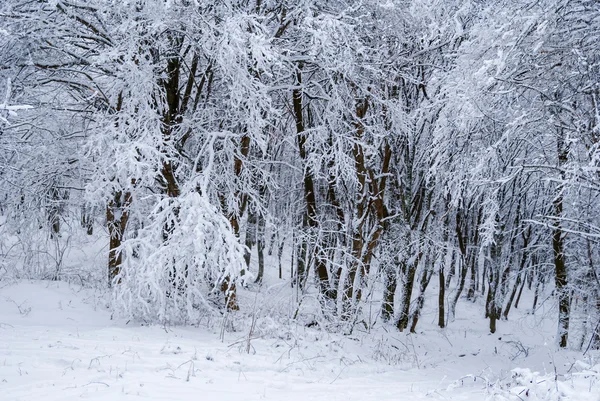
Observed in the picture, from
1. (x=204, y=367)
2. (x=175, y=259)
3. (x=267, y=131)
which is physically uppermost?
(x=267, y=131)

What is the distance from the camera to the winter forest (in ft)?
23.1

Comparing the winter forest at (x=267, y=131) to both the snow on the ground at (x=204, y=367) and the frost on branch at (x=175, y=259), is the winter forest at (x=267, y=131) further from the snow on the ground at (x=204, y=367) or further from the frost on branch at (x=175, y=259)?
the snow on the ground at (x=204, y=367)

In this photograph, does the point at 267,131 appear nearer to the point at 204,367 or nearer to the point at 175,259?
the point at 175,259

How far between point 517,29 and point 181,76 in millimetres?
8547

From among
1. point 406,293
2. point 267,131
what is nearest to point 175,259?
point 267,131

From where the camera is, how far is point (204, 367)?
552 centimetres

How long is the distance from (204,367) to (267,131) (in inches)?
243

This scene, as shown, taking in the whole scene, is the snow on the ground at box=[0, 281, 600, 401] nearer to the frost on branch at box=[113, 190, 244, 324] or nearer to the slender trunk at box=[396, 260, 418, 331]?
the frost on branch at box=[113, 190, 244, 324]

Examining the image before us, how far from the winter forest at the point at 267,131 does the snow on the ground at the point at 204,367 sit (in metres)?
0.24

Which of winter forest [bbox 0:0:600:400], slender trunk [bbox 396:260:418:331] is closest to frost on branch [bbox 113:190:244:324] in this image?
winter forest [bbox 0:0:600:400]

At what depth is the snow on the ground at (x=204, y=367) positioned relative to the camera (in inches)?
172

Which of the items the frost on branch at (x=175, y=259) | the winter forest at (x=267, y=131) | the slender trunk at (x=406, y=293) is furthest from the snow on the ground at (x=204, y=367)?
the slender trunk at (x=406, y=293)

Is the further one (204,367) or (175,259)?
(175,259)

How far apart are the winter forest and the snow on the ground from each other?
24 cm
